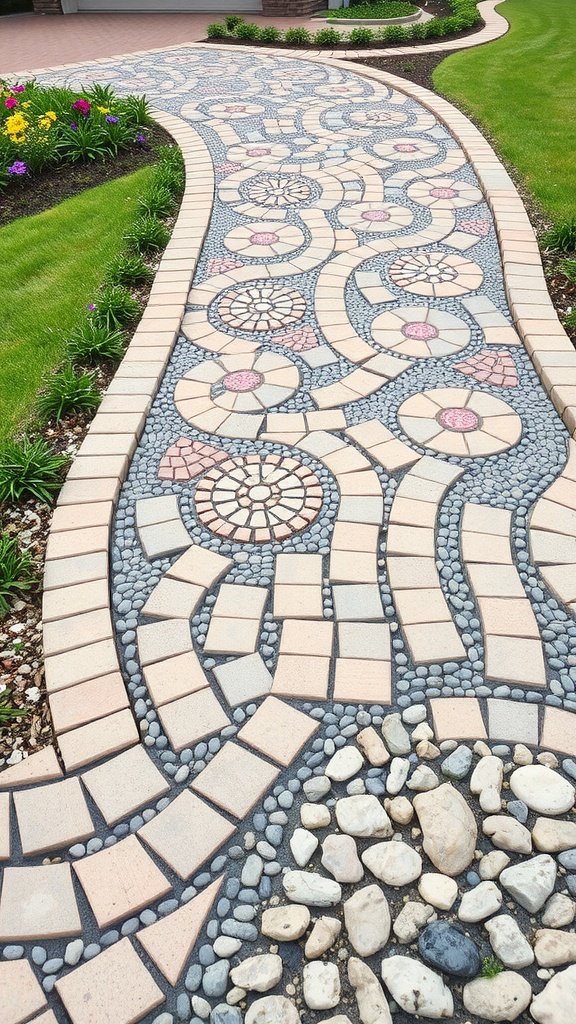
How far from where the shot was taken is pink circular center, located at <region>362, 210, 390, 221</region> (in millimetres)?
5273

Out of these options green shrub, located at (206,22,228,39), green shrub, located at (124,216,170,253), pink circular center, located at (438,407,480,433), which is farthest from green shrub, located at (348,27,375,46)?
pink circular center, located at (438,407,480,433)

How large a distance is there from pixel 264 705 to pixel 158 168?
5469mm

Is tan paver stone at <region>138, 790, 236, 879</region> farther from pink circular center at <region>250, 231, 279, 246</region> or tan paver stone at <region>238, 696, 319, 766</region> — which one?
pink circular center at <region>250, 231, 279, 246</region>

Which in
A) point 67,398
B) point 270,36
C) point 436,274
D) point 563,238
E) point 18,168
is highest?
point 270,36

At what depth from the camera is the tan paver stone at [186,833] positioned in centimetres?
181

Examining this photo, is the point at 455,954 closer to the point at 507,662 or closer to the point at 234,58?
the point at 507,662

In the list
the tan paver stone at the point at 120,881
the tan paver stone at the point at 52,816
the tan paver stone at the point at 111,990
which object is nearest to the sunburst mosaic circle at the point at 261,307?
the tan paver stone at the point at 52,816

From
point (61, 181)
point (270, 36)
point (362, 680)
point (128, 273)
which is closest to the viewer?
point (362, 680)

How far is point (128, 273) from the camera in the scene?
14.7 ft

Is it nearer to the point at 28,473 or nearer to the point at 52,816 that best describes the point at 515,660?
→ the point at 52,816

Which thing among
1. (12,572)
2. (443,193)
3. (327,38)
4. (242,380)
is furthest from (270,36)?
(12,572)

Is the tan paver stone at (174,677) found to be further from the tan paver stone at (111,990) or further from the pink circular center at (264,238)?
the pink circular center at (264,238)

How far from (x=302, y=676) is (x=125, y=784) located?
65 centimetres

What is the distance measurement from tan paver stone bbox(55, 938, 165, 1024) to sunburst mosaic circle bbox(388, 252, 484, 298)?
3904mm
